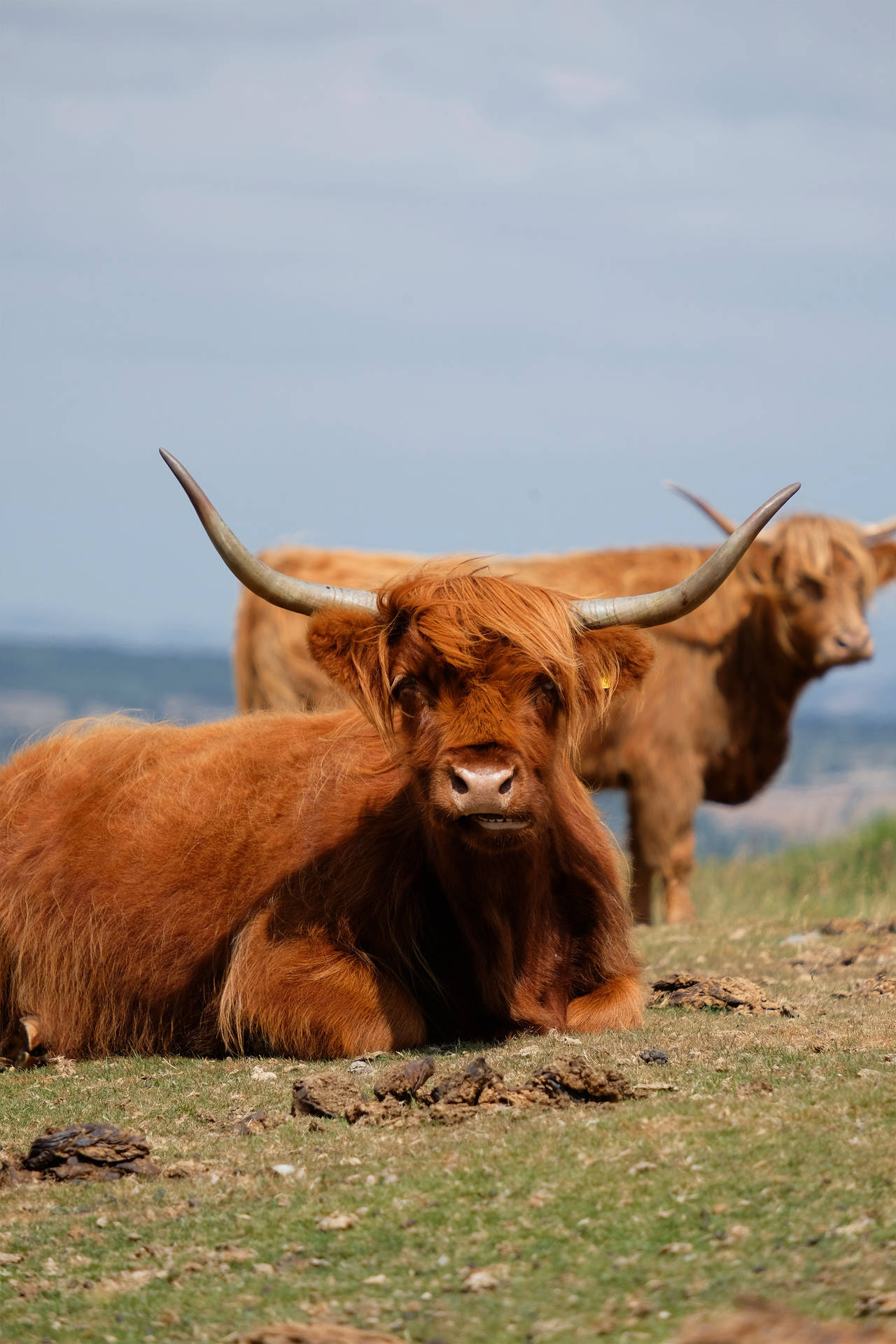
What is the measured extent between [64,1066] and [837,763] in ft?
263

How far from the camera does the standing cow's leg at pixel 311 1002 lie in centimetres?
482

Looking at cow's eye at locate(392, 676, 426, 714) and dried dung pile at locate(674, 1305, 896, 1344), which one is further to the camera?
cow's eye at locate(392, 676, 426, 714)

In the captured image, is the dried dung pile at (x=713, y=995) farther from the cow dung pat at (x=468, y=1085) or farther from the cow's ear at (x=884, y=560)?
the cow's ear at (x=884, y=560)

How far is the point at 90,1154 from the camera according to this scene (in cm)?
376

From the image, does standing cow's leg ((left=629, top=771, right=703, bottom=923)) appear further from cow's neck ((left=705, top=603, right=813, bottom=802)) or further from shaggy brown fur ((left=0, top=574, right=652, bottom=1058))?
shaggy brown fur ((left=0, top=574, right=652, bottom=1058))

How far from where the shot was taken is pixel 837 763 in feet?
271

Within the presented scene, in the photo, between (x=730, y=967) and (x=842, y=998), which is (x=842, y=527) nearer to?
(x=730, y=967)

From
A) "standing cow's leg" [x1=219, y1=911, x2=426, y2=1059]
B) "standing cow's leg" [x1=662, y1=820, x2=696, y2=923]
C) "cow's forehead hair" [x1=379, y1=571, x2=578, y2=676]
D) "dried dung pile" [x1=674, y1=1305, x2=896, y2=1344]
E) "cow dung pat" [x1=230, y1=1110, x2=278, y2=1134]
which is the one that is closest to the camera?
"dried dung pile" [x1=674, y1=1305, x2=896, y2=1344]

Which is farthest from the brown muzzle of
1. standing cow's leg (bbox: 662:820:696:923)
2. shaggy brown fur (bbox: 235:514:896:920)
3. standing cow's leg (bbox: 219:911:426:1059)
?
standing cow's leg (bbox: 662:820:696:923)

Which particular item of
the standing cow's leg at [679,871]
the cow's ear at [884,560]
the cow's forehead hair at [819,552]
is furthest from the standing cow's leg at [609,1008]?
the cow's ear at [884,560]

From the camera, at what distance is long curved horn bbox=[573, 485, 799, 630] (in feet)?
15.2

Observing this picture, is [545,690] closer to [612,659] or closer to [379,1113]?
[612,659]

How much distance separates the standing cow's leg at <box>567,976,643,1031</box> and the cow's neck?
6462mm

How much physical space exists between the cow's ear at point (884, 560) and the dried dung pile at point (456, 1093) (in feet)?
26.4
